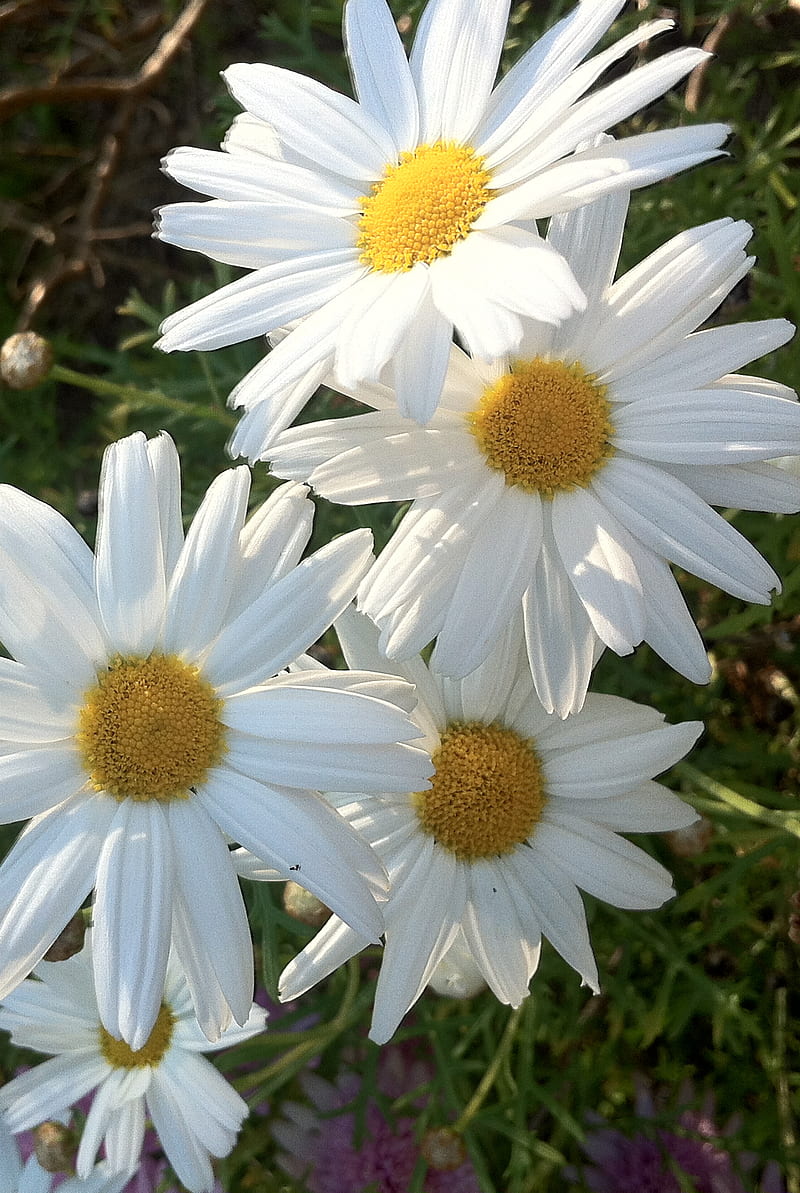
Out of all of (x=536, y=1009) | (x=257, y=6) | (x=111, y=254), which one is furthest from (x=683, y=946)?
(x=257, y=6)

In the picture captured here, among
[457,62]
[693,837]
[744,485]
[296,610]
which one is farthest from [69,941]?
[457,62]

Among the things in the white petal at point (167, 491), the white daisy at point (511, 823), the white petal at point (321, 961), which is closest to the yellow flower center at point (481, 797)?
the white daisy at point (511, 823)

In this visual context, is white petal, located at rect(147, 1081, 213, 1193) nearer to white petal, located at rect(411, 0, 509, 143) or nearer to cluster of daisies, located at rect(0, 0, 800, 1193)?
cluster of daisies, located at rect(0, 0, 800, 1193)

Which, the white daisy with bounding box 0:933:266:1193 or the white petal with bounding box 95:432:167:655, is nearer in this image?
the white petal with bounding box 95:432:167:655

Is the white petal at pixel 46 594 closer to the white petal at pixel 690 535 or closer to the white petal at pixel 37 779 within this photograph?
the white petal at pixel 37 779

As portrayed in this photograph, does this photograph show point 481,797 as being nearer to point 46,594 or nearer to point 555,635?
point 555,635

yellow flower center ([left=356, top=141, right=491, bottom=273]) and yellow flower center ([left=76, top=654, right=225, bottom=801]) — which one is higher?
yellow flower center ([left=356, top=141, right=491, bottom=273])

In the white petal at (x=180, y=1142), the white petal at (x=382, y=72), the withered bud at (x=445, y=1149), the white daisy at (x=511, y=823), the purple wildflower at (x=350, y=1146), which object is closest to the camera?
the white petal at (x=382, y=72)

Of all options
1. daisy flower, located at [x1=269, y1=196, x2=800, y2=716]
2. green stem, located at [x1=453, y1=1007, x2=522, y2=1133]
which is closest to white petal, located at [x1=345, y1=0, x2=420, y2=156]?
daisy flower, located at [x1=269, y1=196, x2=800, y2=716]
